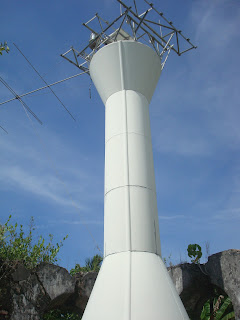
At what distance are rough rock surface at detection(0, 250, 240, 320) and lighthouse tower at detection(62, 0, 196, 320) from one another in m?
3.11

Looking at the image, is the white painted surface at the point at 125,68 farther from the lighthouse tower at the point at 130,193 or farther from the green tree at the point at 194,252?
the green tree at the point at 194,252

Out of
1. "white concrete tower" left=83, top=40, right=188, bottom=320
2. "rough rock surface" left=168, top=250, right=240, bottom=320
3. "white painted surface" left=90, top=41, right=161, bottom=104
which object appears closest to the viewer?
"white concrete tower" left=83, top=40, right=188, bottom=320

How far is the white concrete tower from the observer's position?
5516 mm

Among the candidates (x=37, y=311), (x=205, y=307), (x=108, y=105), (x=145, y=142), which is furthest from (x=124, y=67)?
(x=205, y=307)

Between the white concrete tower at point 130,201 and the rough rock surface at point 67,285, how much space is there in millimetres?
3088

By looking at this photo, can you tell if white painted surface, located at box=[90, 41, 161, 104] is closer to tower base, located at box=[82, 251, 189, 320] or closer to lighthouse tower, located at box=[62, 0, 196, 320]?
lighthouse tower, located at box=[62, 0, 196, 320]

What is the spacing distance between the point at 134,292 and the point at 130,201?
1855 millimetres

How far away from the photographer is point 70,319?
10.6m

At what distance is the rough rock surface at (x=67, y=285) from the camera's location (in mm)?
8227

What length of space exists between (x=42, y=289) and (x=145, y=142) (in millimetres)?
4973

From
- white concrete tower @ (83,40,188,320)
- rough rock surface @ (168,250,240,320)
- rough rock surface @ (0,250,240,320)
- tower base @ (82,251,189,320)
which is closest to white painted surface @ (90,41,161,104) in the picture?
white concrete tower @ (83,40,188,320)

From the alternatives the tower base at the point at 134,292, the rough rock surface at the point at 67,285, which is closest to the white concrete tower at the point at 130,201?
the tower base at the point at 134,292

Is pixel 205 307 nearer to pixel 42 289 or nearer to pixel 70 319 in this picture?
pixel 70 319

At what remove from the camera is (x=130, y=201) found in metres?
6.67
